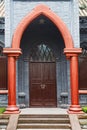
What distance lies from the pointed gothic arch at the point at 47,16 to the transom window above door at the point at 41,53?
225cm

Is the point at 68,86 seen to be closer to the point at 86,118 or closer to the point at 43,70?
the point at 43,70

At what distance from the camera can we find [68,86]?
1688cm

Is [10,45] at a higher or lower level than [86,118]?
higher

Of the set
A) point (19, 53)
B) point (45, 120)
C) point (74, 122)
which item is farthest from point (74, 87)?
point (19, 53)

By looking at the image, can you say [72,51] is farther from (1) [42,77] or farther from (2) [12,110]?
(2) [12,110]

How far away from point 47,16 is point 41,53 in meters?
2.76

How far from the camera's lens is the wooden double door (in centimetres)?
1755

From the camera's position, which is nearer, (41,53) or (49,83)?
(49,83)

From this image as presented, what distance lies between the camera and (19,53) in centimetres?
1538

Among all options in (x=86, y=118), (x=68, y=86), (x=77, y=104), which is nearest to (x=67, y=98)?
(x=68, y=86)

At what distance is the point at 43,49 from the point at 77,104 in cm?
405

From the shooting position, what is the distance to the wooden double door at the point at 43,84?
57.6 ft

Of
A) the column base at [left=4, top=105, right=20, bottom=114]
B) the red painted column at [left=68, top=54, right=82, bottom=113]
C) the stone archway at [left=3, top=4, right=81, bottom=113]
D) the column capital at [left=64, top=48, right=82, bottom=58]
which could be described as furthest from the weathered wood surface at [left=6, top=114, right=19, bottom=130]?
A: the column capital at [left=64, top=48, right=82, bottom=58]

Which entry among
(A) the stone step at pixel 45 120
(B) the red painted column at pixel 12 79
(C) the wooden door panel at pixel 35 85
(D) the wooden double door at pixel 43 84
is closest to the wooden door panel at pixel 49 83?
(D) the wooden double door at pixel 43 84
